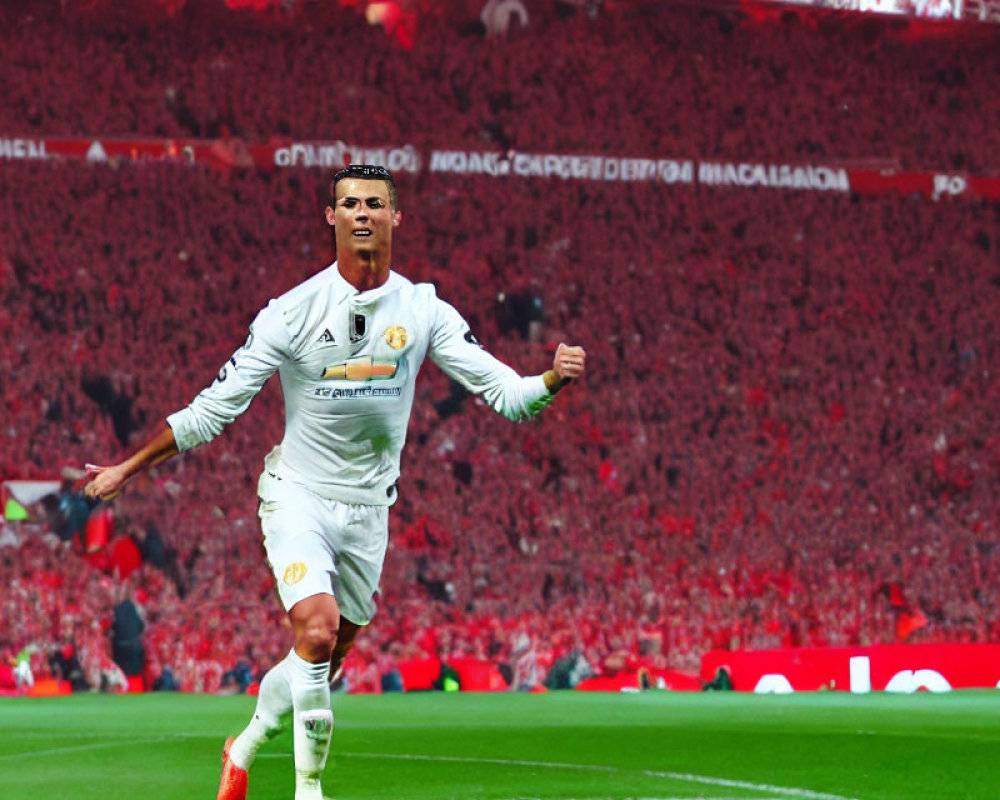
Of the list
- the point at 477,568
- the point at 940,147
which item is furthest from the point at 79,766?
the point at 940,147

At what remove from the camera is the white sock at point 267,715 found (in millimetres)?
6145

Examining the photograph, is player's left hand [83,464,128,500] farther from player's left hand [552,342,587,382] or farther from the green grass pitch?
the green grass pitch

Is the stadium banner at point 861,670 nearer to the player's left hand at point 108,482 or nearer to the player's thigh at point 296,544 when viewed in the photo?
the player's thigh at point 296,544

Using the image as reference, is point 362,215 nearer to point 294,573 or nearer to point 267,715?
point 294,573

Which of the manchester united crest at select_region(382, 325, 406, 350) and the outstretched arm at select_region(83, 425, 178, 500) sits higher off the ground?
the manchester united crest at select_region(382, 325, 406, 350)

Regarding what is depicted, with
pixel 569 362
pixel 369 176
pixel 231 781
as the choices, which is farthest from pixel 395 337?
pixel 231 781

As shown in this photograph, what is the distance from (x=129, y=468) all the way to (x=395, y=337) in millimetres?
1158

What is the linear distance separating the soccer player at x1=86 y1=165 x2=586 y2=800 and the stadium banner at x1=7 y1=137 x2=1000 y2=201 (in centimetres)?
1617

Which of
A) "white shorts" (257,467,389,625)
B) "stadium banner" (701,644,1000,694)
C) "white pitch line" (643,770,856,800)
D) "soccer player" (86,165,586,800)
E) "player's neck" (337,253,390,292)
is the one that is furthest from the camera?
"stadium banner" (701,644,1000,694)

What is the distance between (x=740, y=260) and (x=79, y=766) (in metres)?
16.0

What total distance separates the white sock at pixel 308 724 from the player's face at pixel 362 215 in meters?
1.61

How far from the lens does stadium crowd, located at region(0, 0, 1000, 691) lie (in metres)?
17.7

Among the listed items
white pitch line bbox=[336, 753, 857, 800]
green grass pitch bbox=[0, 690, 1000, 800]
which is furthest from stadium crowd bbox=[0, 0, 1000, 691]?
white pitch line bbox=[336, 753, 857, 800]

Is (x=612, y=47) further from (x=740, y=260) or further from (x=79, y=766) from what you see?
(x=79, y=766)
